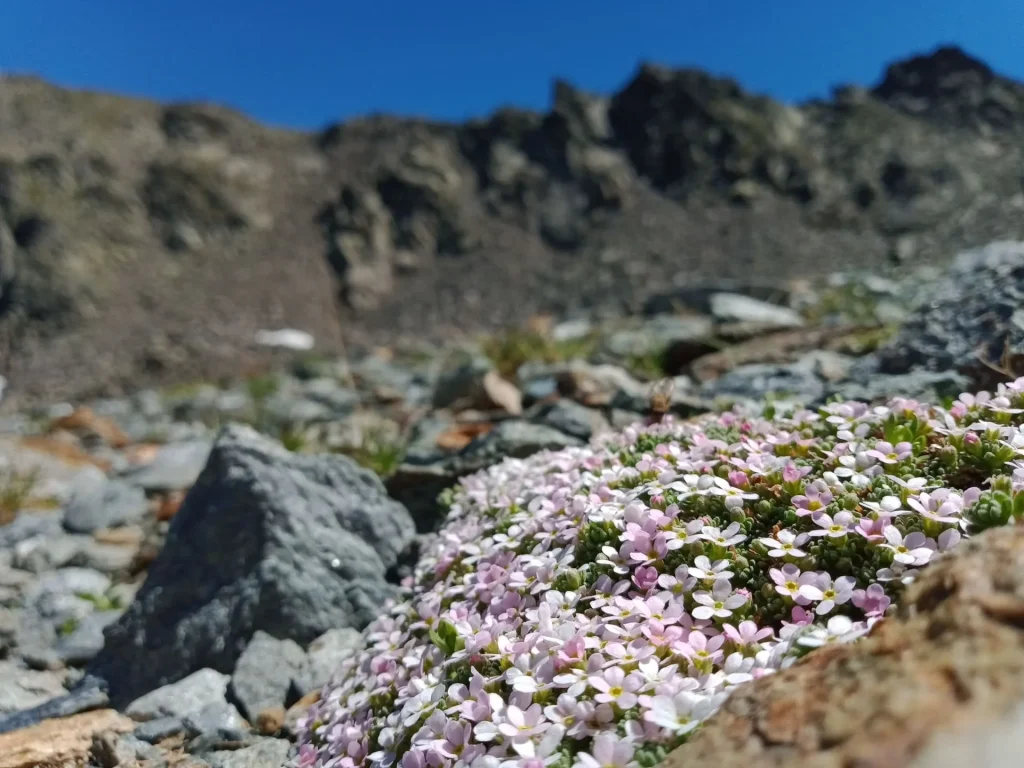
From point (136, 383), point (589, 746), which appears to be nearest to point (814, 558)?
point (589, 746)

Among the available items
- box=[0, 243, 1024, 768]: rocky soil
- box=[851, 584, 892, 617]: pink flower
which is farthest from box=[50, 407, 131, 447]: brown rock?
box=[851, 584, 892, 617]: pink flower

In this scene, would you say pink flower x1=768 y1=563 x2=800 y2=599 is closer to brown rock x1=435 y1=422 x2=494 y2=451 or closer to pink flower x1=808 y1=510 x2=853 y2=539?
pink flower x1=808 y1=510 x2=853 y2=539

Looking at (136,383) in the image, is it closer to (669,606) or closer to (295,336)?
(295,336)

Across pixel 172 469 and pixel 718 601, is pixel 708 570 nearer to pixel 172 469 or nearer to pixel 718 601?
pixel 718 601

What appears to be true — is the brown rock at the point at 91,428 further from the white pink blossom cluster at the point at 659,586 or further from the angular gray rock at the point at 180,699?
the white pink blossom cluster at the point at 659,586

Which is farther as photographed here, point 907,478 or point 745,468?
point 745,468

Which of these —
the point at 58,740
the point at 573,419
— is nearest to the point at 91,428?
the point at 573,419
